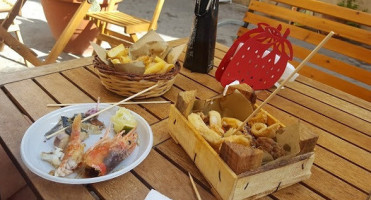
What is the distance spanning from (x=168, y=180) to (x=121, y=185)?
125 millimetres

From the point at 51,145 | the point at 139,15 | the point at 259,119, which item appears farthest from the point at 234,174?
the point at 139,15

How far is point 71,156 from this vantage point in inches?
31.5

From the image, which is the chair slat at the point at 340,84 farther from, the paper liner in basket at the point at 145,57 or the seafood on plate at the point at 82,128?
the seafood on plate at the point at 82,128

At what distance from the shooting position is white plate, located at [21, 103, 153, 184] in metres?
0.77

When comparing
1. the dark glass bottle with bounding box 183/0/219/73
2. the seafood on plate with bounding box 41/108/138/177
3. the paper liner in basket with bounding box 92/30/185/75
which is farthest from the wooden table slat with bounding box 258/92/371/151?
the seafood on plate with bounding box 41/108/138/177

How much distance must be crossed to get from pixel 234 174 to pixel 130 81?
57 cm

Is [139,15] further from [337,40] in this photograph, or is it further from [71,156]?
[71,156]

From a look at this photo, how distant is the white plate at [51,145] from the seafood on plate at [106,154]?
0.02 m

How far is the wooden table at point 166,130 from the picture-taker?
2.68ft

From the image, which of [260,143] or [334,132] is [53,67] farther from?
[334,132]

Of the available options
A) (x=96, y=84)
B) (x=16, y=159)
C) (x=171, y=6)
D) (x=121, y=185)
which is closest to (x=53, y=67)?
(x=96, y=84)

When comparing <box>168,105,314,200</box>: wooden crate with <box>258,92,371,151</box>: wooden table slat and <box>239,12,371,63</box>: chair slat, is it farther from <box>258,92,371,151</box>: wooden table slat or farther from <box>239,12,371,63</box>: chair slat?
<box>239,12,371,63</box>: chair slat

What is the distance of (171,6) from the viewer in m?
6.30

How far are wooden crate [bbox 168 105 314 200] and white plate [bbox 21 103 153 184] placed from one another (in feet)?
0.40
